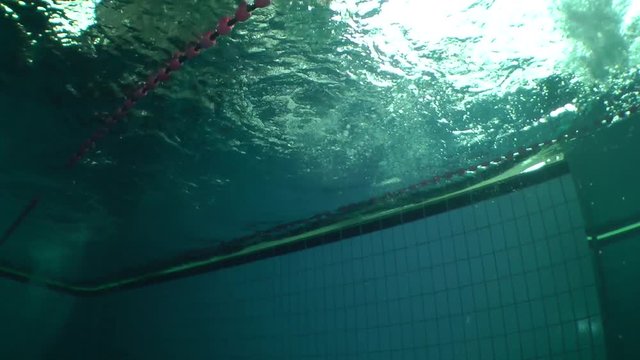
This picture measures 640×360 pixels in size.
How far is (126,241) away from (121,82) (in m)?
7.12

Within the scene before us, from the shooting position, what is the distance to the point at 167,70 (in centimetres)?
553

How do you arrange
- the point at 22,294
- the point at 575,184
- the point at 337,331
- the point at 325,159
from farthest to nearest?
the point at 22,294
the point at 337,331
the point at 325,159
the point at 575,184

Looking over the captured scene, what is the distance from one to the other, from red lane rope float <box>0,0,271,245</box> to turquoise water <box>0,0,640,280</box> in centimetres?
12

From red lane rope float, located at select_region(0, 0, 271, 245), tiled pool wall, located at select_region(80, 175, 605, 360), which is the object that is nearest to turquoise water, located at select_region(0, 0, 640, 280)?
red lane rope float, located at select_region(0, 0, 271, 245)

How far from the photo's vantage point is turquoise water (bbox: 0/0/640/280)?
475cm

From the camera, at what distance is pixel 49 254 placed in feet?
43.0

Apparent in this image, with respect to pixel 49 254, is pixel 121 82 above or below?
above

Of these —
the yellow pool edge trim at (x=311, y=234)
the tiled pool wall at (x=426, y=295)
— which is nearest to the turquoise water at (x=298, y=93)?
the yellow pool edge trim at (x=311, y=234)

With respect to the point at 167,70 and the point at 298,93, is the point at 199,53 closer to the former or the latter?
the point at 167,70

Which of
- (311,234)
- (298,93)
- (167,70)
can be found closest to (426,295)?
(311,234)

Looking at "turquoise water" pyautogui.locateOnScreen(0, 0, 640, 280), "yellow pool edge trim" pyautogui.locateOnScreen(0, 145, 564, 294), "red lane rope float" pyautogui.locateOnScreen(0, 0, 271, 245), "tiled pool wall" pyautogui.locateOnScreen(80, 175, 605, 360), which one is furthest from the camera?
"yellow pool edge trim" pyautogui.locateOnScreen(0, 145, 564, 294)

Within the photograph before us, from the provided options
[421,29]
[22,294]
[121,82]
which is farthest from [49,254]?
[421,29]

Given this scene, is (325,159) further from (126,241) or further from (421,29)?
(126,241)

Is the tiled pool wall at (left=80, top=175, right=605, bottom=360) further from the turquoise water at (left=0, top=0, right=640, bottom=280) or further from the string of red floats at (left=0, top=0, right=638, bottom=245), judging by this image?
the turquoise water at (left=0, top=0, right=640, bottom=280)
